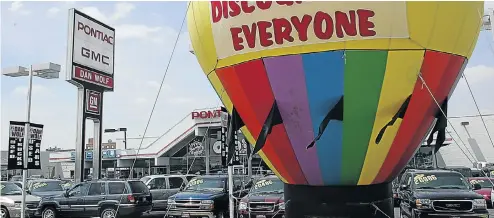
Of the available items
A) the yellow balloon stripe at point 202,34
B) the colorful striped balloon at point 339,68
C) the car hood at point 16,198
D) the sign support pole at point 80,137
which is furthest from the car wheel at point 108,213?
the colorful striped balloon at point 339,68

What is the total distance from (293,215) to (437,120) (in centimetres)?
212

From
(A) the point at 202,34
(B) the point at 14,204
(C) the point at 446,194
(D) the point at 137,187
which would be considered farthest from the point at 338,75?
(B) the point at 14,204

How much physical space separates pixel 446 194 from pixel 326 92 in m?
8.74

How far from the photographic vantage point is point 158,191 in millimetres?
18938

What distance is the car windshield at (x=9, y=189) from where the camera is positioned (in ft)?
64.5

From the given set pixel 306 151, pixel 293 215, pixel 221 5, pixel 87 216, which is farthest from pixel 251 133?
pixel 87 216

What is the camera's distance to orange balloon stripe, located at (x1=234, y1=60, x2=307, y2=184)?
17.5 feet

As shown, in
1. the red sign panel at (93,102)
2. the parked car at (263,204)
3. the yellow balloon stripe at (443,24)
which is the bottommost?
the parked car at (263,204)

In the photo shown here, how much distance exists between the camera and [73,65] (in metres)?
21.4

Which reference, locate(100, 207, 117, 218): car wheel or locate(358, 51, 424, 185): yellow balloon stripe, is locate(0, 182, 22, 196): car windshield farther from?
locate(358, 51, 424, 185): yellow balloon stripe

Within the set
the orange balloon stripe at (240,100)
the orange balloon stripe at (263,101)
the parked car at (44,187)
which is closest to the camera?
the orange balloon stripe at (263,101)

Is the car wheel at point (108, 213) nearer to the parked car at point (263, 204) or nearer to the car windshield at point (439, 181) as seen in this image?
the parked car at point (263, 204)

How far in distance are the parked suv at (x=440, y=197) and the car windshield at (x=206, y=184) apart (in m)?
5.74

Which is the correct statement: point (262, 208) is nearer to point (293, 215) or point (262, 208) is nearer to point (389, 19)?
point (293, 215)
